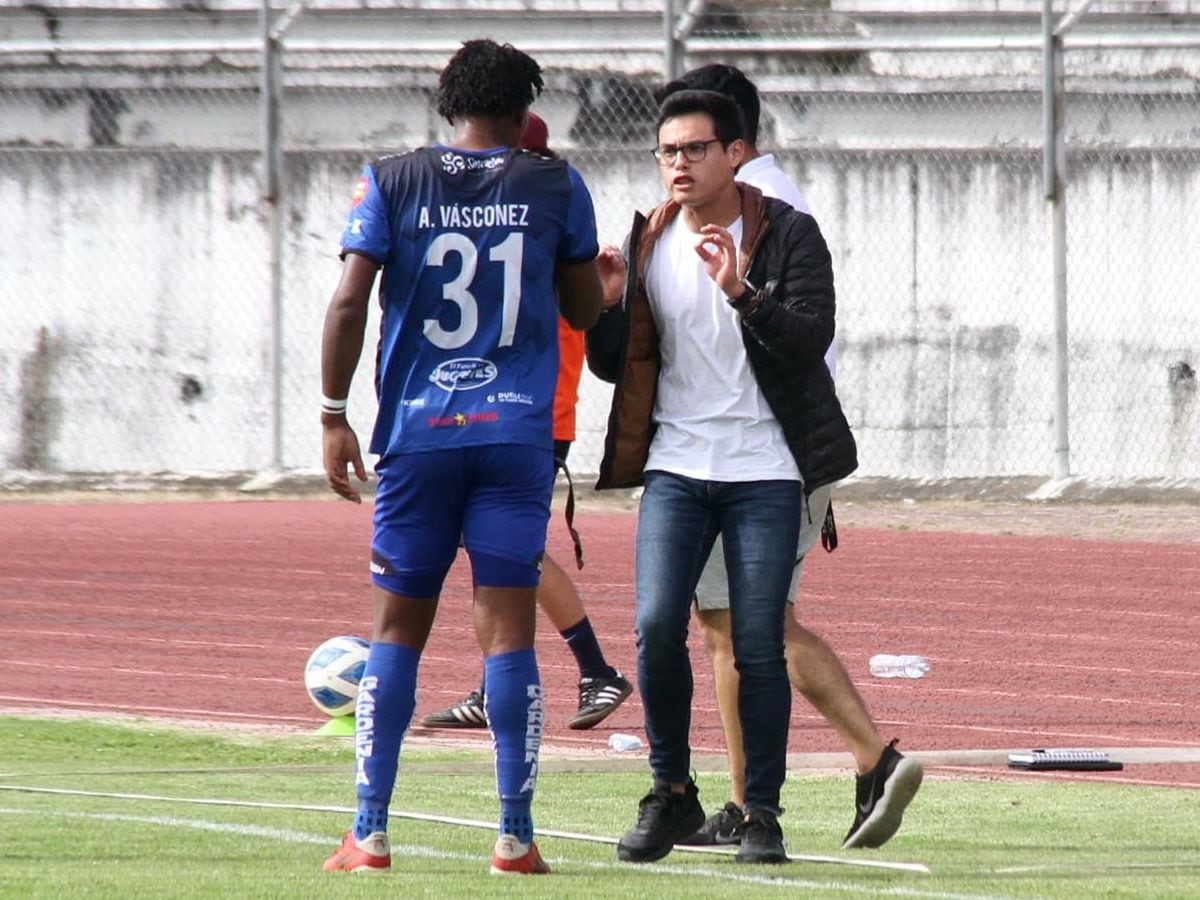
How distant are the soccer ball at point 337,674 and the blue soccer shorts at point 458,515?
3.63m

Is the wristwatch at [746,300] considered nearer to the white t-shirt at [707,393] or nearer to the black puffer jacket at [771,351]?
the black puffer jacket at [771,351]

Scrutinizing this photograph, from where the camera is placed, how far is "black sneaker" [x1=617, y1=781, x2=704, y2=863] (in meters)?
5.61

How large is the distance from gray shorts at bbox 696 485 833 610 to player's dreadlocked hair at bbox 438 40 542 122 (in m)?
1.40

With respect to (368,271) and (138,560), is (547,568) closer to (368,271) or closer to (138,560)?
(368,271)

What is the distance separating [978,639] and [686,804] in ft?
20.5

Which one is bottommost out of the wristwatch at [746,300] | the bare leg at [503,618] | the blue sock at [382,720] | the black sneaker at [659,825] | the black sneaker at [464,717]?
the black sneaker at [464,717]

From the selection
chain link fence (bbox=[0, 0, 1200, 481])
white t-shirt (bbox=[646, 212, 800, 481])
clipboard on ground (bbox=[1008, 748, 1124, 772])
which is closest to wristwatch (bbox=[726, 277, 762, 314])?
white t-shirt (bbox=[646, 212, 800, 481])

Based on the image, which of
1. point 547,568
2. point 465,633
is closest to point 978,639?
point 465,633

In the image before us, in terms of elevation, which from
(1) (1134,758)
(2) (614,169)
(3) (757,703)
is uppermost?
(2) (614,169)

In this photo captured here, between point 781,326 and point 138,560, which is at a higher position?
point 781,326

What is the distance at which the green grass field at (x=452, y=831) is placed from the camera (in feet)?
16.6

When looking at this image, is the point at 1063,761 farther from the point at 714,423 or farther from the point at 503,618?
the point at 503,618

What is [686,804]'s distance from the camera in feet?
19.0

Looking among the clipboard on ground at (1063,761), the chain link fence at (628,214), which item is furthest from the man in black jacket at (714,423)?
the chain link fence at (628,214)
